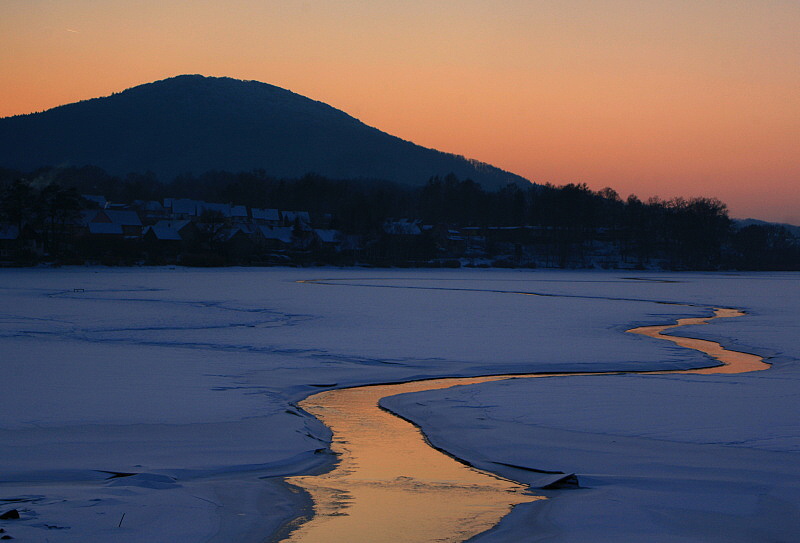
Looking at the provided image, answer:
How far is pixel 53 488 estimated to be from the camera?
6848 millimetres

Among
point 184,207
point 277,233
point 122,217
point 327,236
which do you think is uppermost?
point 184,207

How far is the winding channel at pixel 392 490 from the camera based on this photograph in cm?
619

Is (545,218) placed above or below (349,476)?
above

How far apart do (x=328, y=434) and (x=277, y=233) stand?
106630mm

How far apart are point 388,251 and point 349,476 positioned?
9384cm

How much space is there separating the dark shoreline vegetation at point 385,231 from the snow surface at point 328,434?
62.3 metres

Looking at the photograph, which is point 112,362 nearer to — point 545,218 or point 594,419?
point 594,419

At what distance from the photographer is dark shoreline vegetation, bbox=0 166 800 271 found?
80.8 m

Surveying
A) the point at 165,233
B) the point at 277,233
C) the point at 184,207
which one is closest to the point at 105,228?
the point at 165,233

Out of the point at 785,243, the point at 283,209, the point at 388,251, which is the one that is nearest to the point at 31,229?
the point at 388,251

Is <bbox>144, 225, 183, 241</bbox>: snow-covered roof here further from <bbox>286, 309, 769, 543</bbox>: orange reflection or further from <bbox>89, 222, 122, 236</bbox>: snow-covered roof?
<bbox>286, 309, 769, 543</bbox>: orange reflection

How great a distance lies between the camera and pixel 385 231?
108250mm

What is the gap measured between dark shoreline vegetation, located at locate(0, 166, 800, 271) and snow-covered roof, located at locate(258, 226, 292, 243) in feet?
1.13

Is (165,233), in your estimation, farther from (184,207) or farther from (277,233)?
(184,207)
